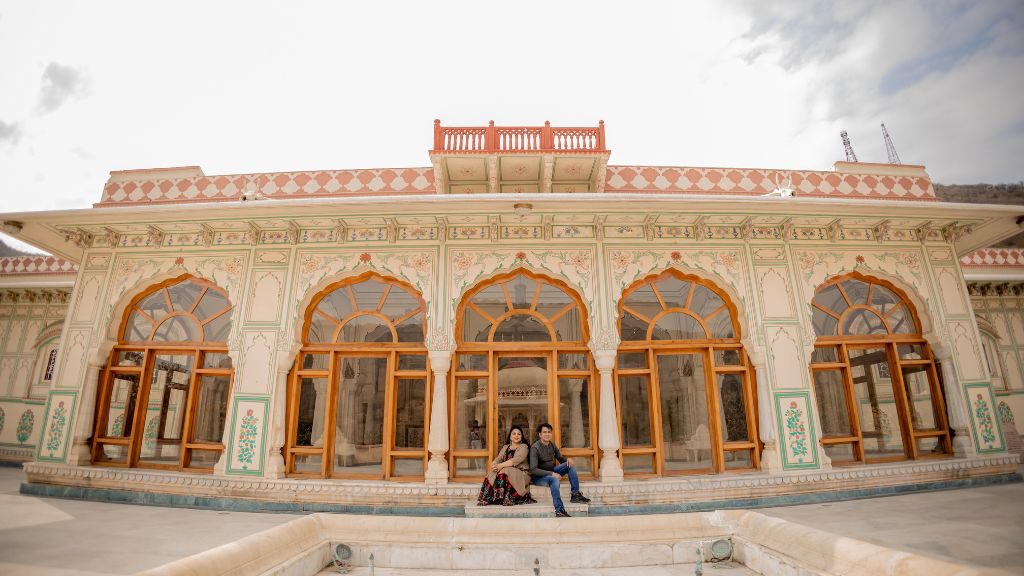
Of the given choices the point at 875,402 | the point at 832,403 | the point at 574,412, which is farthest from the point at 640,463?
the point at 875,402

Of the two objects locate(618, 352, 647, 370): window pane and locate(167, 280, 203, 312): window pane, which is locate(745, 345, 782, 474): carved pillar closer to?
locate(618, 352, 647, 370): window pane

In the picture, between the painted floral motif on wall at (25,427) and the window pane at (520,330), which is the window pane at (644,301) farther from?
the painted floral motif on wall at (25,427)

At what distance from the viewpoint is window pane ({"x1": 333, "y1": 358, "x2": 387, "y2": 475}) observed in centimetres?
698

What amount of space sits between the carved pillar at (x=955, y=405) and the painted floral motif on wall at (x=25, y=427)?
1768 cm

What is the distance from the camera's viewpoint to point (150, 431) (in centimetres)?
691

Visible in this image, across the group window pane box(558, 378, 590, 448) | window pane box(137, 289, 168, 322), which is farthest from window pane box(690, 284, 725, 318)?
window pane box(137, 289, 168, 322)

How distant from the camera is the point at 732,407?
22.1 ft

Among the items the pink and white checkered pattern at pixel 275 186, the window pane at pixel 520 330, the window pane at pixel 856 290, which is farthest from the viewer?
the pink and white checkered pattern at pixel 275 186

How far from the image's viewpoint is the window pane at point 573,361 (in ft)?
22.4

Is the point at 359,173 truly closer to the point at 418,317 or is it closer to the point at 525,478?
the point at 418,317

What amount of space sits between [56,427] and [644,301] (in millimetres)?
8578

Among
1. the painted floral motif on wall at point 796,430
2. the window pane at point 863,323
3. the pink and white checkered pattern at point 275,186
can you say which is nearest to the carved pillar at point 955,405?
the window pane at point 863,323

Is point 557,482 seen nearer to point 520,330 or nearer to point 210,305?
point 520,330

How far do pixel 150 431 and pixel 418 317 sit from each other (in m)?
4.22
